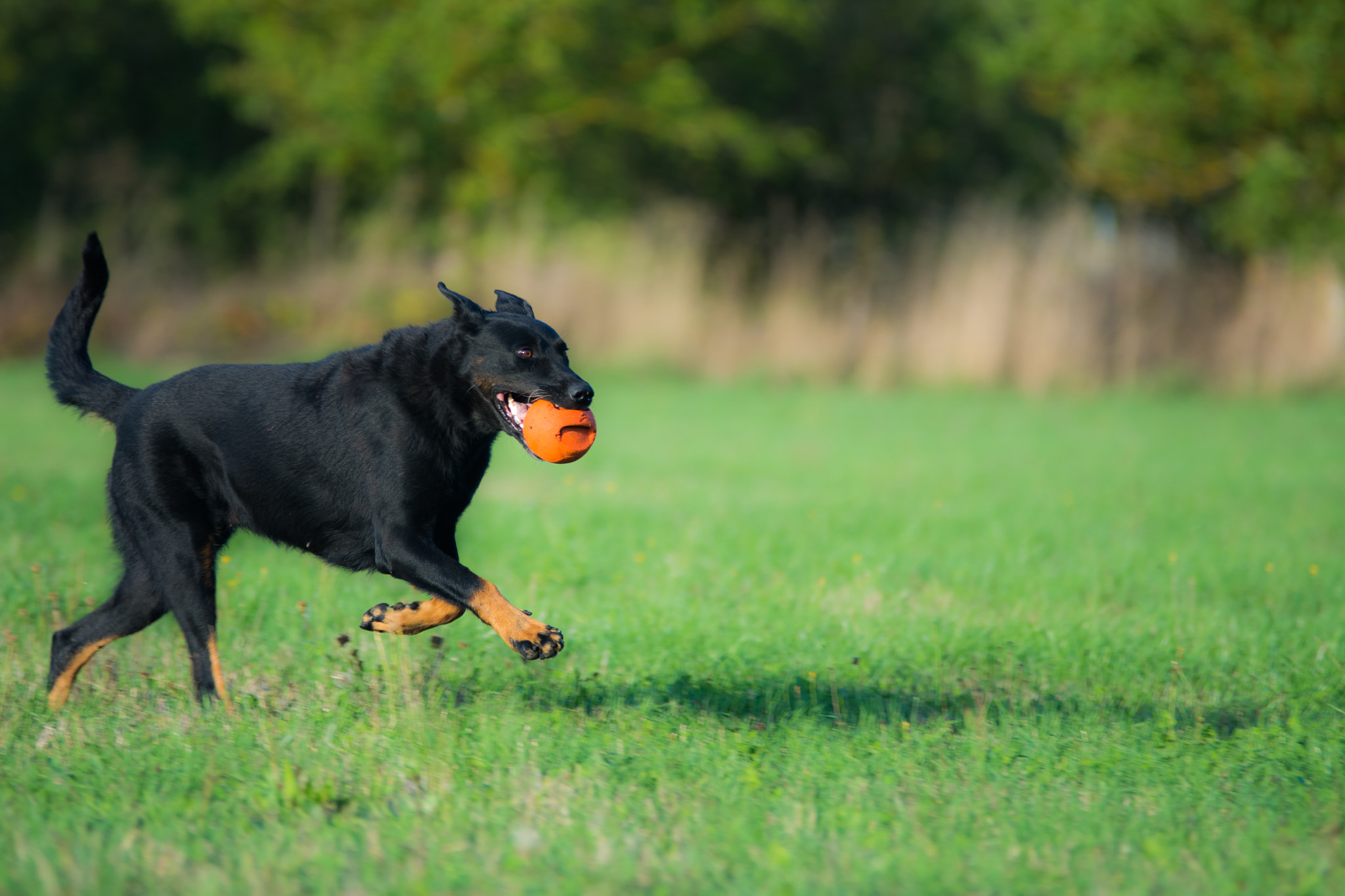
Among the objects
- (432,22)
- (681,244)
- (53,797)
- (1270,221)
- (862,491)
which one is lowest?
(53,797)

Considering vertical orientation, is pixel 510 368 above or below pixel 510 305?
below

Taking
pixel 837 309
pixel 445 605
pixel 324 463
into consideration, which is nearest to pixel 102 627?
pixel 324 463

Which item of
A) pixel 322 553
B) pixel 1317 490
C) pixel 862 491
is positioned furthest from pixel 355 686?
pixel 1317 490

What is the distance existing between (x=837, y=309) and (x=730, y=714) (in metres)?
15.0

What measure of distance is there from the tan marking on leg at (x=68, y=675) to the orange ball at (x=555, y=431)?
1724mm

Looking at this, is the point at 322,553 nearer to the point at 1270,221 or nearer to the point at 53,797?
the point at 53,797

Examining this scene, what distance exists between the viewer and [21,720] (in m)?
4.08

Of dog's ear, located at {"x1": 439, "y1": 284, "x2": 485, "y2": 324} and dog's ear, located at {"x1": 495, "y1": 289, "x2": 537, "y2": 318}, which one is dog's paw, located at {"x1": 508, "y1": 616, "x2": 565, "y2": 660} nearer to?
dog's ear, located at {"x1": 439, "y1": 284, "x2": 485, "y2": 324}

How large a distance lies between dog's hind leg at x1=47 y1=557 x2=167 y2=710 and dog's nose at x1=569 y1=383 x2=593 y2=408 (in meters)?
1.68

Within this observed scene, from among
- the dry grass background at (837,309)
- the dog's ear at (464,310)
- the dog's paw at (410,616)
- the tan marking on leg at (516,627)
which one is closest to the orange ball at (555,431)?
the dog's ear at (464,310)

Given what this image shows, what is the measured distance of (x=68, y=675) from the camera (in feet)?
14.0

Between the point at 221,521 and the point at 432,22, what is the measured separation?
641 inches

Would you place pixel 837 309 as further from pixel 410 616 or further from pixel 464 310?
pixel 410 616

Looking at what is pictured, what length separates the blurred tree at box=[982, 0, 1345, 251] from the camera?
59.4 ft
